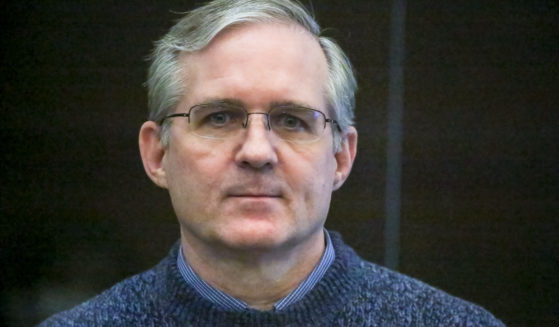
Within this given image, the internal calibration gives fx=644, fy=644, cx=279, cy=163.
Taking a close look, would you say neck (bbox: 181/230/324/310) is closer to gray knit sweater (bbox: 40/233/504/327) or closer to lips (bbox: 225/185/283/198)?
gray knit sweater (bbox: 40/233/504/327)

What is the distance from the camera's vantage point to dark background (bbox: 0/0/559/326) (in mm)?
2469

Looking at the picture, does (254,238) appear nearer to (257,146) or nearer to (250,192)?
(250,192)

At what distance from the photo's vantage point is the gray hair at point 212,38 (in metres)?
1.79

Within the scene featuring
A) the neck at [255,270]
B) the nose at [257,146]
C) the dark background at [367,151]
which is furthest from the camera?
the dark background at [367,151]

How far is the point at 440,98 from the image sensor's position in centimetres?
251

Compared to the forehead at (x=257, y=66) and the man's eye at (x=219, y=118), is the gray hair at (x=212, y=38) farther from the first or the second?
the man's eye at (x=219, y=118)

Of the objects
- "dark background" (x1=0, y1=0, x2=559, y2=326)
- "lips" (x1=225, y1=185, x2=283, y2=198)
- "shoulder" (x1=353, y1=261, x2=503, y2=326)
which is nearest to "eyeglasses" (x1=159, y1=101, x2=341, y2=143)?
"lips" (x1=225, y1=185, x2=283, y2=198)

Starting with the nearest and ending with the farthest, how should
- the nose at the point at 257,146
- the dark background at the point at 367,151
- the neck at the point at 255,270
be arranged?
1. the nose at the point at 257,146
2. the neck at the point at 255,270
3. the dark background at the point at 367,151

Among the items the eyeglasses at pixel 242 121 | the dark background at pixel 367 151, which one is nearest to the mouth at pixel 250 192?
the eyeglasses at pixel 242 121

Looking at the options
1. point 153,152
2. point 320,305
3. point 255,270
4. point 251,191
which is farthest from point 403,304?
point 153,152

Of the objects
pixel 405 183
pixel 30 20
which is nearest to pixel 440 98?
pixel 405 183

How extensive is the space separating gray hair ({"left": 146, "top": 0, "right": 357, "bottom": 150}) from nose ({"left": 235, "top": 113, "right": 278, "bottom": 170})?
0.25 metres

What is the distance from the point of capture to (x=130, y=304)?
192 centimetres

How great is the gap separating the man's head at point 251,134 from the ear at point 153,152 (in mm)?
62
